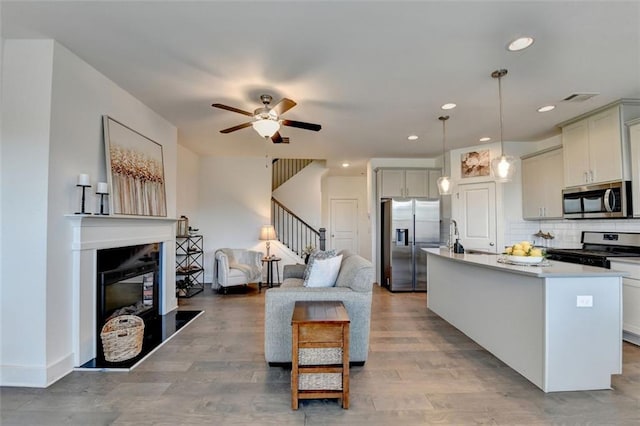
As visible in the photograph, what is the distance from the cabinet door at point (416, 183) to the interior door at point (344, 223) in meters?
2.85

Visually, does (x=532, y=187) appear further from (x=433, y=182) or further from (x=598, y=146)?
(x=433, y=182)

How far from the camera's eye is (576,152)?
4.21 meters

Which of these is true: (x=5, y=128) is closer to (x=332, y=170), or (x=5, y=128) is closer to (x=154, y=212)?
(x=154, y=212)

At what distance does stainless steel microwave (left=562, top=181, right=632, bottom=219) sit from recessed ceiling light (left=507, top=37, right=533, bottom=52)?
2.42 metres

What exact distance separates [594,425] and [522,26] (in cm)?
272

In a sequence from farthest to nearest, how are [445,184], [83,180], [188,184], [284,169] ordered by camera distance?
[284,169], [188,184], [445,184], [83,180]

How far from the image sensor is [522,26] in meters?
2.24

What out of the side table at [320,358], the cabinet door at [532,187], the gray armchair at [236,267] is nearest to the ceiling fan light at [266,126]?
the side table at [320,358]

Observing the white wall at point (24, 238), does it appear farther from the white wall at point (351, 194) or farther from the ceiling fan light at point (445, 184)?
the white wall at point (351, 194)

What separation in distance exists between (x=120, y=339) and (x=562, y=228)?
610 cm

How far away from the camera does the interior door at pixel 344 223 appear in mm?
9078

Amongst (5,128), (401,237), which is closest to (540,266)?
(401,237)

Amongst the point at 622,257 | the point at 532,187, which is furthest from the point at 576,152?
the point at 622,257

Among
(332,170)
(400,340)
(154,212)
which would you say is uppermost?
(332,170)
